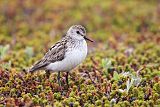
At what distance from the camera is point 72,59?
32.0ft

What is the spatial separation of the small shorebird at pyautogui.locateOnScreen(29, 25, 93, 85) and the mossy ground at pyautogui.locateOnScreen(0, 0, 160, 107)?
1.13 ft

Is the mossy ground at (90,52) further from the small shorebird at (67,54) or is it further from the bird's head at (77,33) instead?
the bird's head at (77,33)

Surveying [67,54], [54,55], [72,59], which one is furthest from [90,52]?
[72,59]

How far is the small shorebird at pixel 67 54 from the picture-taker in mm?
9789

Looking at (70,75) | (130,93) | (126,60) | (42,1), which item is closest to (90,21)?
(42,1)

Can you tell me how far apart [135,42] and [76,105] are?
686cm

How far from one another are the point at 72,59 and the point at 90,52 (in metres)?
4.67

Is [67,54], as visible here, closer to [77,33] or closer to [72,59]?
[72,59]

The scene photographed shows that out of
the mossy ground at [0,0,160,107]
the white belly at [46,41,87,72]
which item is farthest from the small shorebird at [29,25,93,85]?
the mossy ground at [0,0,160,107]

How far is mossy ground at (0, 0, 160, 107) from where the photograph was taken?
933cm

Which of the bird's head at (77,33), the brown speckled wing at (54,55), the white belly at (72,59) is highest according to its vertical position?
the bird's head at (77,33)

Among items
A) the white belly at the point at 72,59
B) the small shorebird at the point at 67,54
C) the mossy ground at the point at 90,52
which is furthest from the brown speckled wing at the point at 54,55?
the mossy ground at the point at 90,52

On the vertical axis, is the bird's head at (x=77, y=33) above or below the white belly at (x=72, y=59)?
above

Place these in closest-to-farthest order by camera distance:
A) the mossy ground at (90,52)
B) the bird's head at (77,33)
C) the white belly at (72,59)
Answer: the mossy ground at (90,52) < the white belly at (72,59) < the bird's head at (77,33)
